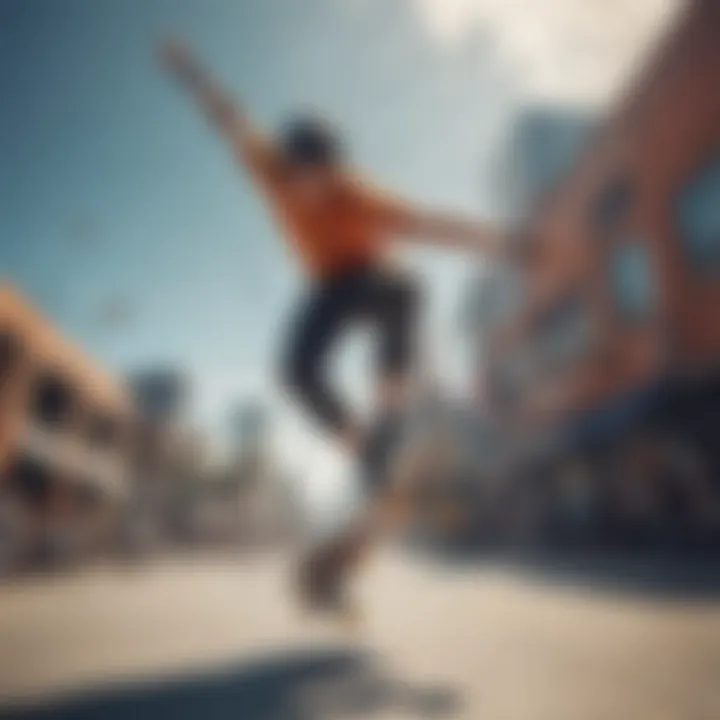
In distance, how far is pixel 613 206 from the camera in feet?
52.9

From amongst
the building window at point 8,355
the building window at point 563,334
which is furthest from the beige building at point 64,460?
the building window at point 563,334

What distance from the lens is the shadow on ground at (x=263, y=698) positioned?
2.13 metres

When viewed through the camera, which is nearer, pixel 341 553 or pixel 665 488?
pixel 341 553

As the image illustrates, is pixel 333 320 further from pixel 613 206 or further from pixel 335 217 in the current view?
pixel 613 206

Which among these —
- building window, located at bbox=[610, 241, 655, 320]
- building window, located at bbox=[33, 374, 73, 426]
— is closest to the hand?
building window, located at bbox=[610, 241, 655, 320]

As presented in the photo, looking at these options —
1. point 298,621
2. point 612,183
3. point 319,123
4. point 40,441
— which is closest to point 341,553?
point 298,621

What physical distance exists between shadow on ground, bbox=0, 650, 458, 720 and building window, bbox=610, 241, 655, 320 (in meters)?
14.0

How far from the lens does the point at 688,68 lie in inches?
552

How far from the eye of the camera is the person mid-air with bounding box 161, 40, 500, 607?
348 centimetres

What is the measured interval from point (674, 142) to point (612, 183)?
193cm

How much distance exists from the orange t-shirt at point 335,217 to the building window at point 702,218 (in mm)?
11061

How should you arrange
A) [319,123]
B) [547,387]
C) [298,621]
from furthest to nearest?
[547,387] → [298,621] → [319,123]

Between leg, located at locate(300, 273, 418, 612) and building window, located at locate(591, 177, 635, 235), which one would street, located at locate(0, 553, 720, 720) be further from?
building window, located at locate(591, 177, 635, 235)

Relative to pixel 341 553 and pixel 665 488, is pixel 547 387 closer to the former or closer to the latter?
pixel 665 488
